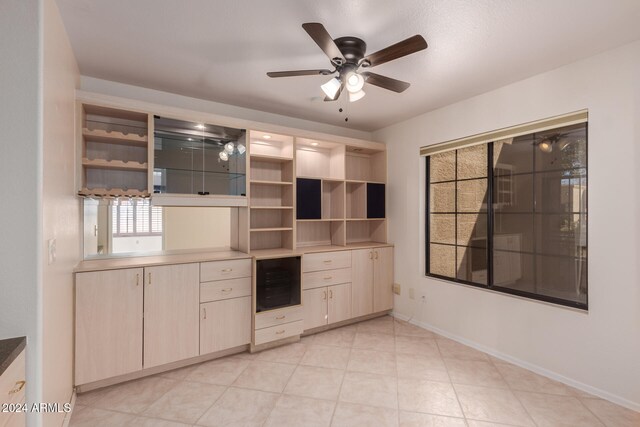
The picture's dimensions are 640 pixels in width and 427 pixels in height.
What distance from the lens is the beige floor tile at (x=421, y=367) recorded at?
8.35 ft

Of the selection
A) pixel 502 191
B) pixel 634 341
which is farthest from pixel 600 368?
pixel 502 191

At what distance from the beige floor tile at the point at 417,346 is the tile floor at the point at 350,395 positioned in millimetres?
25

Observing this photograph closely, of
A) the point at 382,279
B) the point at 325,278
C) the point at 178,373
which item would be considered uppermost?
the point at 325,278

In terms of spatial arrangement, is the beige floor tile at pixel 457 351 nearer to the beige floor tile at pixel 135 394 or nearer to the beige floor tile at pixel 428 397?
the beige floor tile at pixel 428 397

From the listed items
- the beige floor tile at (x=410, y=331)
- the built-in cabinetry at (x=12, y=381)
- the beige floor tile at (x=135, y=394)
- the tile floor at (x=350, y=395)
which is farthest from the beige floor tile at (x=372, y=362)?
the built-in cabinetry at (x=12, y=381)

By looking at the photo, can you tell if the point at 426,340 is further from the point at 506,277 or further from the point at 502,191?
the point at 502,191

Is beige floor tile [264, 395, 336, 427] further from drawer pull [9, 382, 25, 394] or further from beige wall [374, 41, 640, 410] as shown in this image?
beige wall [374, 41, 640, 410]

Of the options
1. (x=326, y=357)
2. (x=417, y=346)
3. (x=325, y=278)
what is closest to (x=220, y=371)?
(x=326, y=357)

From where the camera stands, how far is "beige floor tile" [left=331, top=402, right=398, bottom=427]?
6.42 ft

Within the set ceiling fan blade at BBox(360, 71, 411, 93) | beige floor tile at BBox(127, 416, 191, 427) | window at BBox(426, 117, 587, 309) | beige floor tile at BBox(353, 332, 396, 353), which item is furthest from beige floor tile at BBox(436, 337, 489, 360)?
ceiling fan blade at BBox(360, 71, 411, 93)

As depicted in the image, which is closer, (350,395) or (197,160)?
(350,395)

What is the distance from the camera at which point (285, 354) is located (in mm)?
2939

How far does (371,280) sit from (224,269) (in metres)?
1.94

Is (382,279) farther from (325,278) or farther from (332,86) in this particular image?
(332,86)
